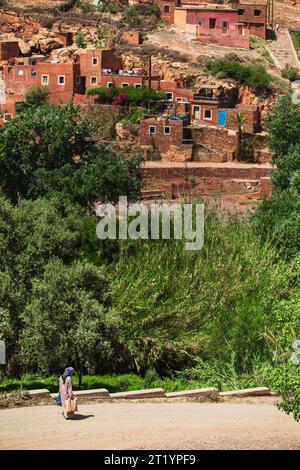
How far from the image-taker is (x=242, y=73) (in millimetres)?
57375

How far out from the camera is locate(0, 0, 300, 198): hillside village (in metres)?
51.9

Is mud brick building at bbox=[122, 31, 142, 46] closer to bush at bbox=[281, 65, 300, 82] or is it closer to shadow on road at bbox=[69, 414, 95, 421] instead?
bush at bbox=[281, 65, 300, 82]

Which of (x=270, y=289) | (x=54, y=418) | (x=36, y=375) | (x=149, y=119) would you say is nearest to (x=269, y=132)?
(x=149, y=119)

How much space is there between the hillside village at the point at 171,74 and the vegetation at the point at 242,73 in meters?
0.09

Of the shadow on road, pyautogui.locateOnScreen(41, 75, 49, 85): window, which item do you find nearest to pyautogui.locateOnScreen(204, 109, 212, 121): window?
pyautogui.locateOnScreen(41, 75, 49, 85): window

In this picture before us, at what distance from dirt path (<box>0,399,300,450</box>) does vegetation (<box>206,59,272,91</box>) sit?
36.2 meters

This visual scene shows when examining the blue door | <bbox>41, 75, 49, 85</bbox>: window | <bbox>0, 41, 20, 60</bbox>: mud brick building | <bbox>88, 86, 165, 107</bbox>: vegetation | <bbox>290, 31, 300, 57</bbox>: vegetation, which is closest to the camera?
<bbox>88, 86, 165, 107</bbox>: vegetation

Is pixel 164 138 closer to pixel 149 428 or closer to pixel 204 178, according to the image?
pixel 204 178

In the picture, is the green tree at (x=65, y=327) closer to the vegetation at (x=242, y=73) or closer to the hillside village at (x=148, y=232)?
the hillside village at (x=148, y=232)

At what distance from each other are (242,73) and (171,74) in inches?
108

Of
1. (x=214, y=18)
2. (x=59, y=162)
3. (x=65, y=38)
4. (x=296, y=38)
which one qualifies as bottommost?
(x=59, y=162)

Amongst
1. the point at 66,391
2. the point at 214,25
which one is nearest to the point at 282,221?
the point at 66,391
